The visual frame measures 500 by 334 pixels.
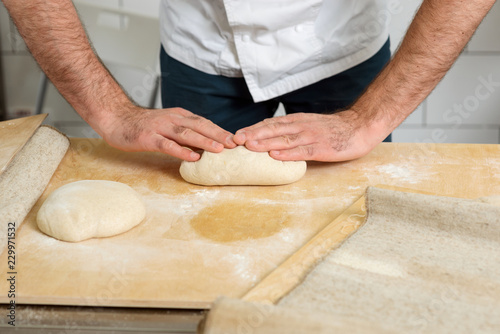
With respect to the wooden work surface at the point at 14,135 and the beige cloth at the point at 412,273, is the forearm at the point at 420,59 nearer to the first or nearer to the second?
the beige cloth at the point at 412,273

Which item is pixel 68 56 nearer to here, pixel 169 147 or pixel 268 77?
pixel 169 147

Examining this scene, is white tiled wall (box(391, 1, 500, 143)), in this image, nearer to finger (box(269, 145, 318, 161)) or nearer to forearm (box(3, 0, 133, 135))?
finger (box(269, 145, 318, 161))

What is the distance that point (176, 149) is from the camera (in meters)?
1.20

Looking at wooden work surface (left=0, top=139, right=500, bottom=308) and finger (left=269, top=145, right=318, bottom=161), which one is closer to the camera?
wooden work surface (left=0, top=139, right=500, bottom=308)

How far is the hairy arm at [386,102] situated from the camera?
1.19m

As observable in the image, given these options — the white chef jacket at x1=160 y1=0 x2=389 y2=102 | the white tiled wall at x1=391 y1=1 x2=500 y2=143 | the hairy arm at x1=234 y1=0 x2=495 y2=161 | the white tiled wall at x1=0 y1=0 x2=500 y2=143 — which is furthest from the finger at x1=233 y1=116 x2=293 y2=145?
the white tiled wall at x1=391 y1=1 x2=500 y2=143

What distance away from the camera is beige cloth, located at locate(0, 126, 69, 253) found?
100 cm

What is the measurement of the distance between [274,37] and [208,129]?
0.36 m

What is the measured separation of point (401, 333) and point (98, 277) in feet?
1.57

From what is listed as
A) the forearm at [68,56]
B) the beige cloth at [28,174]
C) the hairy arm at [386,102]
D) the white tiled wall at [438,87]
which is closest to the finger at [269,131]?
the hairy arm at [386,102]

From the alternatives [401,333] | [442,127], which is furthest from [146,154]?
[442,127]

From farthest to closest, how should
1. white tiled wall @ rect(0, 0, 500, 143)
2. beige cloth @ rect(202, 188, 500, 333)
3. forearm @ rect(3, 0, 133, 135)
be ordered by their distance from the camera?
1. white tiled wall @ rect(0, 0, 500, 143)
2. forearm @ rect(3, 0, 133, 135)
3. beige cloth @ rect(202, 188, 500, 333)
